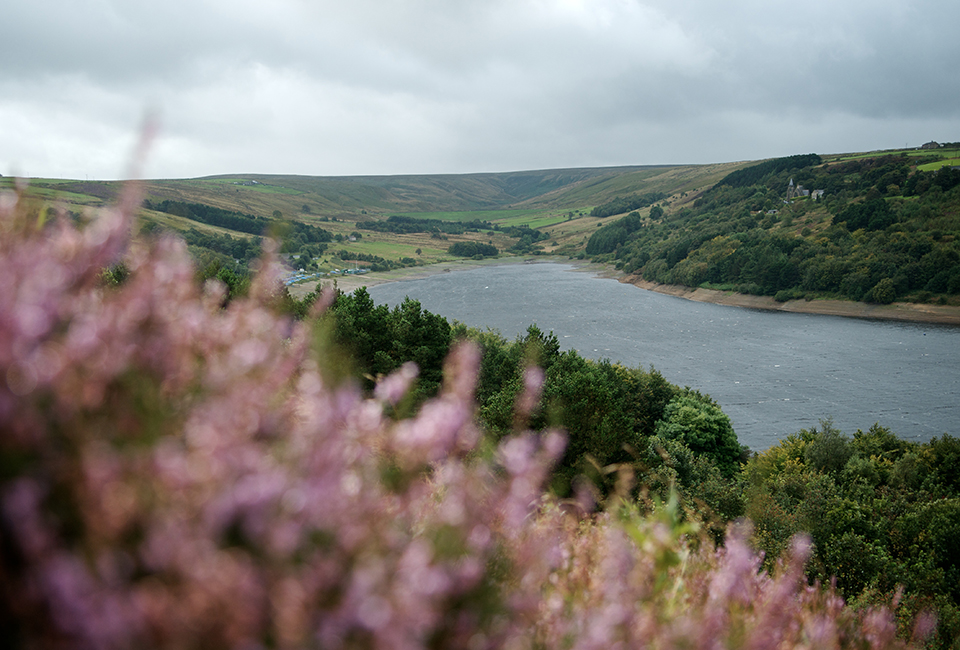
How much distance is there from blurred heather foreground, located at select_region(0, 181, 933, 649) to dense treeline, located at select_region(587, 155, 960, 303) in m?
112

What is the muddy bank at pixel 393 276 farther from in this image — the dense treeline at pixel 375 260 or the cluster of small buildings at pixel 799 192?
the cluster of small buildings at pixel 799 192

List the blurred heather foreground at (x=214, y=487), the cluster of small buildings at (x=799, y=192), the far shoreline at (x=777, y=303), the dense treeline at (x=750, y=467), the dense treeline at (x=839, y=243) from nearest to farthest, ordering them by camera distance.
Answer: the blurred heather foreground at (x=214, y=487) → the dense treeline at (x=750, y=467) → the far shoreline at (x=777, y=303) → the dense treeline at (x=839, y=243) → the cluster of small buildings at (x=799, y=192)

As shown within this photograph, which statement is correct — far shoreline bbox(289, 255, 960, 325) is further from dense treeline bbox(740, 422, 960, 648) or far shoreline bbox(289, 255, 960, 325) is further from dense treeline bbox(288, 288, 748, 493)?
dense treeline bbox(740, 422, 960, 648)

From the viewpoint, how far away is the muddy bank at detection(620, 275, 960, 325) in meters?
91.8

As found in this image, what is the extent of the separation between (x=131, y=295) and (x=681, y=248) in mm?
149673

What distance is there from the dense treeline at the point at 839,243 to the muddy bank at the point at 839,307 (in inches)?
57.2

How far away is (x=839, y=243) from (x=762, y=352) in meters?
57.6


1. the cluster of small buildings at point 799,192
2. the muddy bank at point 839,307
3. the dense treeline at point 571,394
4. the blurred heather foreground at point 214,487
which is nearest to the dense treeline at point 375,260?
the muddy bank at point 839,307

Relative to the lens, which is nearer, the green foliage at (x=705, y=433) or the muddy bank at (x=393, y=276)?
the green foliage at (x=705, y=433)

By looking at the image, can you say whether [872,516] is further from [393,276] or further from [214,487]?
[393,276]

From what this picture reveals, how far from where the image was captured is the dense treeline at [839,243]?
98.7 meters

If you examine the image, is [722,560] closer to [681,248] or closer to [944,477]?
[944,477]

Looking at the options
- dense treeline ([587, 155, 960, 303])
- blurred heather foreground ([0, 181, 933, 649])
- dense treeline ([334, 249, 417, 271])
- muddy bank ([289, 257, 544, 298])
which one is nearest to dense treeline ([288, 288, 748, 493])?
→ blurred heather foreground ([0, 181, 933, 649])

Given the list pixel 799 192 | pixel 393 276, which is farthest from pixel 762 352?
pixel 799 192
